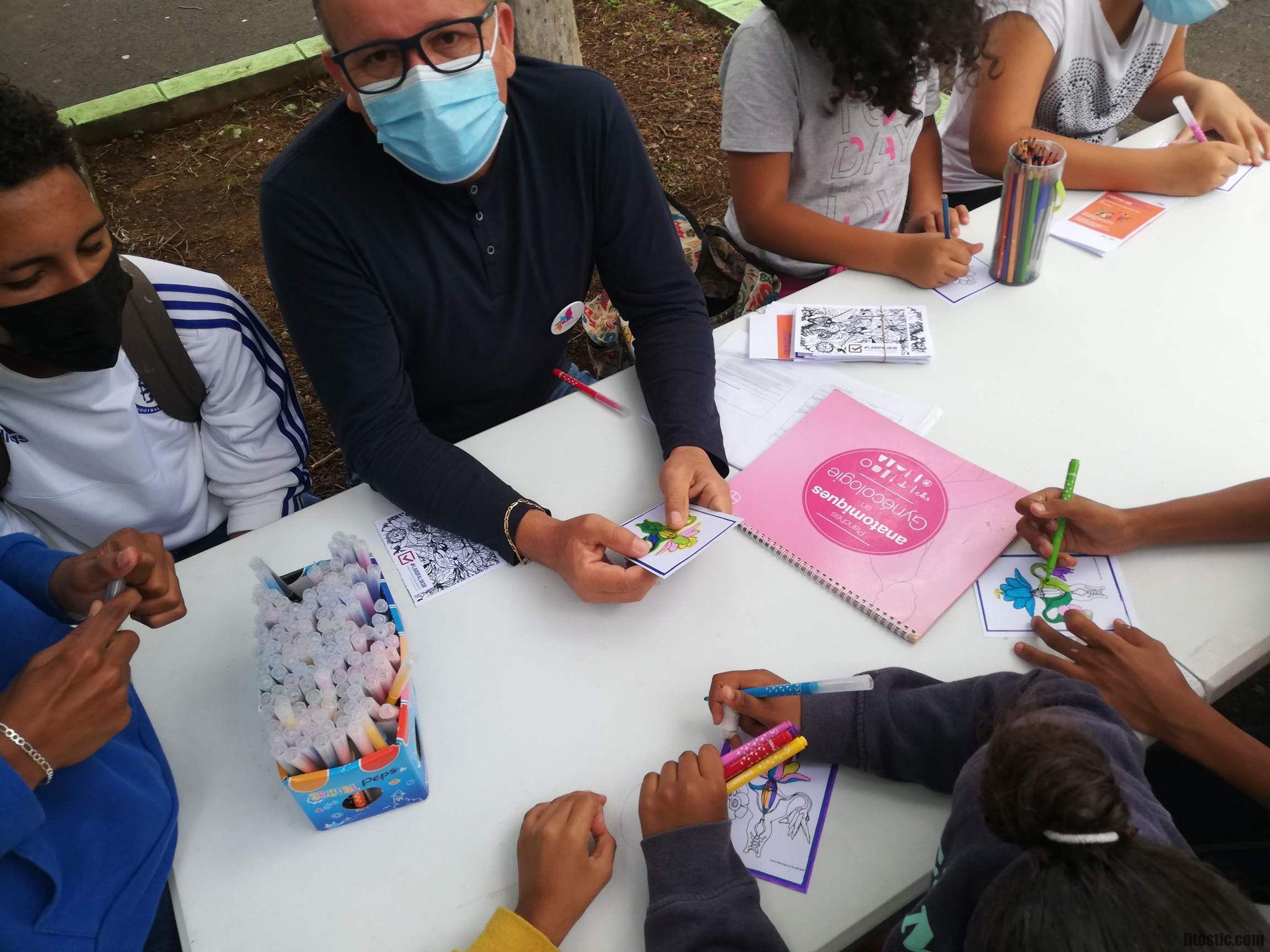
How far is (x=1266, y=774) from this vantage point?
97cm

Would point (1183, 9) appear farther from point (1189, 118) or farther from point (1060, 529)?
point (1060, 529)

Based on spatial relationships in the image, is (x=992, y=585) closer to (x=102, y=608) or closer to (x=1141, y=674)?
(x=1141, y=674)

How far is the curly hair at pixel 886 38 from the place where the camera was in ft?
4.99

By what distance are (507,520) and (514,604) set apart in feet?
0.39

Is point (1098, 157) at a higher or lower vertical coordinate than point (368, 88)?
lower

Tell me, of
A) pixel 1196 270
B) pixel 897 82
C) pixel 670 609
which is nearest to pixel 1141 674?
pixel 670 609

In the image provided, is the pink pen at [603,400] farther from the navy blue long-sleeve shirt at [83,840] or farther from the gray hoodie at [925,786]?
the navy blue long-sleeve shirt at [83,840]

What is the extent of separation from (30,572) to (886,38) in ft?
5.30

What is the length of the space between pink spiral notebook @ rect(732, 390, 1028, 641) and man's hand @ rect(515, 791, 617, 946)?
45cm

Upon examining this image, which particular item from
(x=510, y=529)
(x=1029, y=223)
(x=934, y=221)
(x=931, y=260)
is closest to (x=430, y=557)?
(x=510, y=529)

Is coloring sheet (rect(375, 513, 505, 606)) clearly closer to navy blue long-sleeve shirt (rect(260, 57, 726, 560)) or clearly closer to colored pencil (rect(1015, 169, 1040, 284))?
navy blue long-sleeve shirt (rect(260, 57, 726, 560))

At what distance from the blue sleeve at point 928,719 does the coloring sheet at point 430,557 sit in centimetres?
51

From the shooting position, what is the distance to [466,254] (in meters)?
1.38

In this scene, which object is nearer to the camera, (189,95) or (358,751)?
(358,751)
